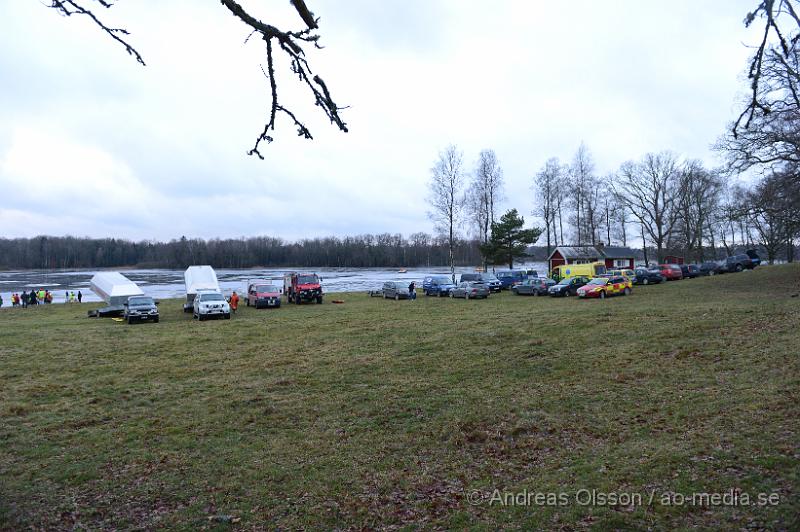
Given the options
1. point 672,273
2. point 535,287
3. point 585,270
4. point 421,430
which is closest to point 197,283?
point 535,287

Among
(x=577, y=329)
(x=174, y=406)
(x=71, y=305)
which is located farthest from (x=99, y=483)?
(x=71, y=305)

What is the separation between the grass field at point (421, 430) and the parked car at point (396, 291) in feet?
62.3

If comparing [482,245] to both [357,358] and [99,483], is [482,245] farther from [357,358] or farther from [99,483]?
[99,483]

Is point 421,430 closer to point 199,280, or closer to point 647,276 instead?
point 199,280

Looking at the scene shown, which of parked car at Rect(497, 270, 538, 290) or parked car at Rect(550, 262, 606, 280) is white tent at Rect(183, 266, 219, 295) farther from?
parked car at Rect(550, 262, 606, 280)

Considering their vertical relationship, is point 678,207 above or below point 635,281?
above

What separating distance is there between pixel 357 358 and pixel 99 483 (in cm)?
812

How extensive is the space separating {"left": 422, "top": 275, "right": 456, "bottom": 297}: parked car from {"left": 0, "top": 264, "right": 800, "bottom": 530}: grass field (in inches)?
812

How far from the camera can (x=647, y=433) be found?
789 cm

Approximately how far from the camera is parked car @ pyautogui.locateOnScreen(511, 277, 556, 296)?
3422cm

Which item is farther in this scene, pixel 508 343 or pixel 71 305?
pixel 71 305

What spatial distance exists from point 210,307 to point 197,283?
7.63m

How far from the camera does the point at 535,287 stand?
3469 cm

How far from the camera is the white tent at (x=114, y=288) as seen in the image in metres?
32.6
